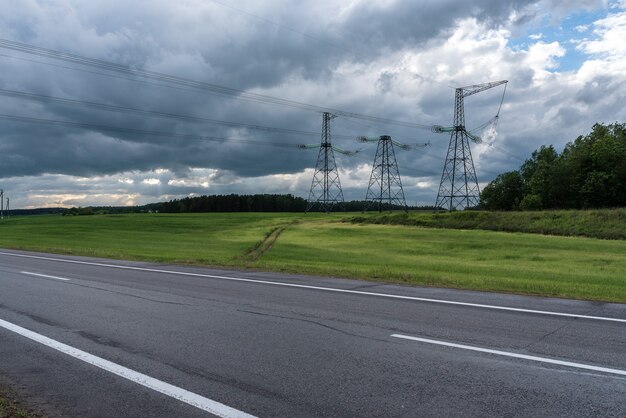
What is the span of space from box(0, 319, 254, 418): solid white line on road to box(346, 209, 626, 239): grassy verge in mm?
40076

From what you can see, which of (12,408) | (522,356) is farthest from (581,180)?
(12,408)

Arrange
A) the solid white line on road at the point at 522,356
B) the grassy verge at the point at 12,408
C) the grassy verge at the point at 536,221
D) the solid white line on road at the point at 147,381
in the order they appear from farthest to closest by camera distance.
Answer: the grassy verge at the point at 536,221, the solid white line on road at the point at 522,356, the solid white line on road at the point at 147,381, the grassy verge at the point at 12,408

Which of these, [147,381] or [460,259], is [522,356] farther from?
[460,259]

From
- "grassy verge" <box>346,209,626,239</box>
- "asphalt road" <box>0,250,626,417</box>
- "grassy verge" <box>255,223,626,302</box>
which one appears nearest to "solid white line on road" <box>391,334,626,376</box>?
"asphalt road" <box>0,250,626,417</box>

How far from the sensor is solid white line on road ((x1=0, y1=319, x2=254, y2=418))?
5109 millimetres

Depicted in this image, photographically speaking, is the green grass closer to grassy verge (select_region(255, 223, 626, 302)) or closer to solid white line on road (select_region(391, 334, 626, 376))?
grassy verge (select_region(255, 223, 626, 302))

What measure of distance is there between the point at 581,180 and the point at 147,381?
88706 millimetres

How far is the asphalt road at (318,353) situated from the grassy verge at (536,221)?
33.1 metres

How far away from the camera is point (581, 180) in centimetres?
8131

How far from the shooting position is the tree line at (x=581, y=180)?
75750 millimetres

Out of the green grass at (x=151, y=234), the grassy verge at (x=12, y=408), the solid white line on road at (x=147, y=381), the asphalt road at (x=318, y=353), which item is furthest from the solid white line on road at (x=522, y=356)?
the green grass at (x=151, y=234)

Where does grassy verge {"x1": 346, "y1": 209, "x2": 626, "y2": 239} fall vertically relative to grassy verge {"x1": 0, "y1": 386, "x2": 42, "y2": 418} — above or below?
above

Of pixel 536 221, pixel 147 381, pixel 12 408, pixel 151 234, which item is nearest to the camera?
pixel 12 408

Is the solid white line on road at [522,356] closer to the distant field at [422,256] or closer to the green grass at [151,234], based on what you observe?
the distant field at [422,256]
